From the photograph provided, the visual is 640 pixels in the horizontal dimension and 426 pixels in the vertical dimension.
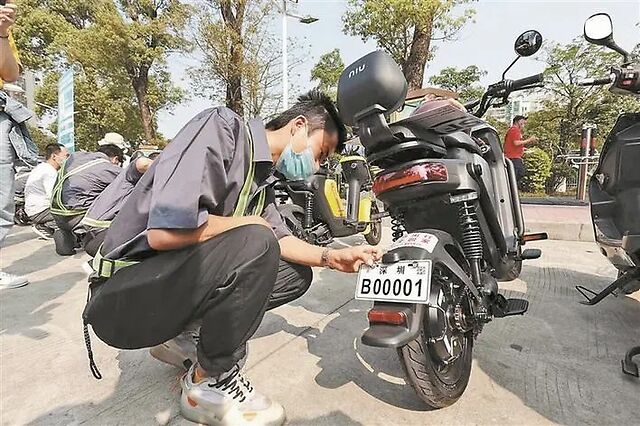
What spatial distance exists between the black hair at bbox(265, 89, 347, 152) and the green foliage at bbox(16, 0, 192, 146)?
12207mm

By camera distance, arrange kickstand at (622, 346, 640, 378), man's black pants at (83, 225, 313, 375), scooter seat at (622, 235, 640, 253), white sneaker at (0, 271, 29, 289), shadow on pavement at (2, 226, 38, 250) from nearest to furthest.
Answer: man's black pants at (83, 225, 313, 375) < kickstand at (622, 346, 640, 378) < scooter seat at (622, 235, 640, 253) < white sneaker at (0, 271, 29, 289) < shadow on pavement at (2, 226, 38, 250)

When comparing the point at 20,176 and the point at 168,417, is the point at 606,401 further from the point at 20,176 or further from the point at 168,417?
the point at 20,176

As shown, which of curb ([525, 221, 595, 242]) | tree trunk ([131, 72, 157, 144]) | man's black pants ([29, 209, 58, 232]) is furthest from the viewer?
tree trunk ([131, 72, 157, 144])

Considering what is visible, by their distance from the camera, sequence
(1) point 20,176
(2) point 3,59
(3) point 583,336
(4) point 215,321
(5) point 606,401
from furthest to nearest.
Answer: (1) point 20,176, (2) point 3,59, (3) point 583,336, (5) point 606,401, (4) point 215,321

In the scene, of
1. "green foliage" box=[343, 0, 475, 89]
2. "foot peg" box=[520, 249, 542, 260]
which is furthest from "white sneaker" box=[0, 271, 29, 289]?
"green foliage" box=[343, 0, 475, 89]

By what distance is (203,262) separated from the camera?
50.4 inches

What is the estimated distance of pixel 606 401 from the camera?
156 centimetres

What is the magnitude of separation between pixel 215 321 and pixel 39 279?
9.22 feet

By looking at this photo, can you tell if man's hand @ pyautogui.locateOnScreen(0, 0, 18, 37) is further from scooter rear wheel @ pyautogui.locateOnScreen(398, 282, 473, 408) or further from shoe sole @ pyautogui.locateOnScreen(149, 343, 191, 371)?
scooter rear wheel @ pyautogui.locateOnScreen(398, 282, 473, 408)

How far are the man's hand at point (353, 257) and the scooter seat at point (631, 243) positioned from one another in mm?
1294

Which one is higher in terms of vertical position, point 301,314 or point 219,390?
point 219,390

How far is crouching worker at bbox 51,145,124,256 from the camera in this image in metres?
2.72

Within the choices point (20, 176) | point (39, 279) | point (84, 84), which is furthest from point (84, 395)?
point (84, 84)

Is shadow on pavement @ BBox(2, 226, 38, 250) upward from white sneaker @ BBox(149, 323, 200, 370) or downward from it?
downward
